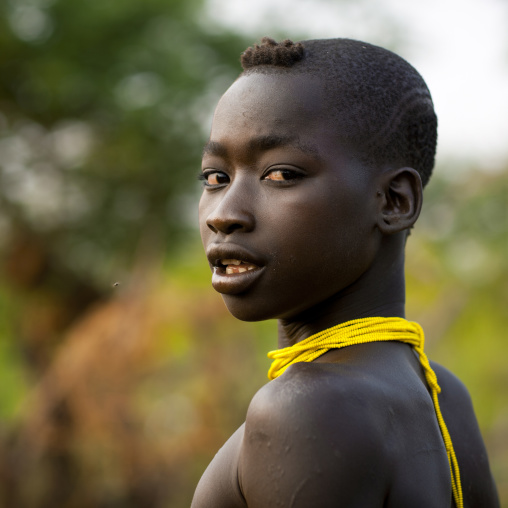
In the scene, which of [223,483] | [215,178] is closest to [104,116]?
[215,178]

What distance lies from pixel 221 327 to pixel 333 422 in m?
7.22

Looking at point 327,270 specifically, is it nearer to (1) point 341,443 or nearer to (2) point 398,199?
(2) point 398,199

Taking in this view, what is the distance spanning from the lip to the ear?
357 millimetres

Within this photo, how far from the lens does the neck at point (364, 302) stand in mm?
1964

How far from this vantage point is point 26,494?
946cm

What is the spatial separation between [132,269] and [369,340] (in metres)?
9.10

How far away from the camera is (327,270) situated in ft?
6.09

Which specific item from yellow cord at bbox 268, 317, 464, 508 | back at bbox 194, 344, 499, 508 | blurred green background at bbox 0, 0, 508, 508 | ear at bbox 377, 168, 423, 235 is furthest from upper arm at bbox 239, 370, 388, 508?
blurred green background at bbox 0, 0, 508, 508

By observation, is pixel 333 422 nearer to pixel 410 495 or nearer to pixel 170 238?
pixel 410 495

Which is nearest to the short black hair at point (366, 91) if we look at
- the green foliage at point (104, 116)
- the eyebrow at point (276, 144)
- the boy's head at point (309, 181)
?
the boy's head at point (309, 181)

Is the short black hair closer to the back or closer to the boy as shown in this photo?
the boy

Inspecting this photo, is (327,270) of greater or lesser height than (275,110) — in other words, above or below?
below

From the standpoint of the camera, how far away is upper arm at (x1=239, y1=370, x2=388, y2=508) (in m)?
1.55

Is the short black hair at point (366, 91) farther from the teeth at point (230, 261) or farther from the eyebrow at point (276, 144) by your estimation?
the teeth at point (230, 261)
